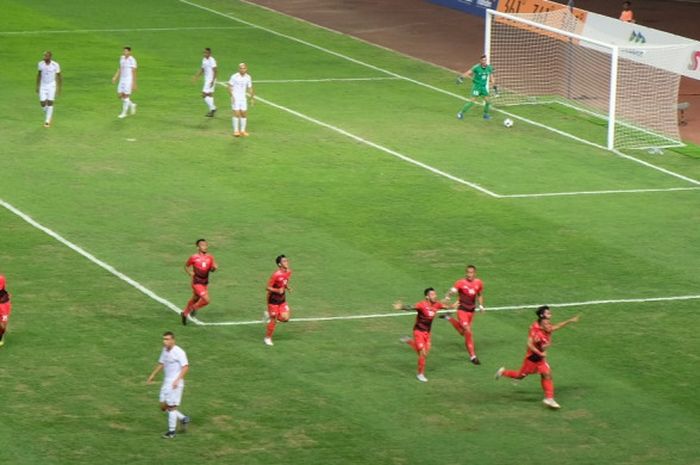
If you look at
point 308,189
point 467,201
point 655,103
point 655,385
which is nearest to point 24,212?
point 308,189

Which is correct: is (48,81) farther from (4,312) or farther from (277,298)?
(277,298)

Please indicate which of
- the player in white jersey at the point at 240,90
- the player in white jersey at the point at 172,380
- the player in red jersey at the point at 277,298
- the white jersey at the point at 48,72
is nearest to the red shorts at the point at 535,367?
the player in red jersey at the point at 277,298

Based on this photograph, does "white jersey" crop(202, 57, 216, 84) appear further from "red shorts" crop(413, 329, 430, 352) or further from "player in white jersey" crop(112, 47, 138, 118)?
"red shorts" crop(413, 329, 430, 352)

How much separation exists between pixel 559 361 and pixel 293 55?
99.6 feet

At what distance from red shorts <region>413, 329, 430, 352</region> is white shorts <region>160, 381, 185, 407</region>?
15.1 ft

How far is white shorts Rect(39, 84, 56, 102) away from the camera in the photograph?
4575 cm

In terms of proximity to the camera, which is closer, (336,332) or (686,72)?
(336,332)

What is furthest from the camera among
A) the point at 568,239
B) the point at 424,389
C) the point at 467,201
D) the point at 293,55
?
the point at 293,55

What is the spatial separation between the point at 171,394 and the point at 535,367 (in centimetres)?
593

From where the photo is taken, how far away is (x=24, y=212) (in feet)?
126

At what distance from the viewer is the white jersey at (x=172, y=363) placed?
25.7 metres

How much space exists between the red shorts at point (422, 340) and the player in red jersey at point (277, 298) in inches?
105

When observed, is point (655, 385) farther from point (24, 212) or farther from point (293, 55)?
point (293, 55)

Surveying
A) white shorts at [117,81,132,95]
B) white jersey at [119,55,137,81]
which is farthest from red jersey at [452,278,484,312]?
white shorts at [117,81,132,95]
